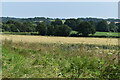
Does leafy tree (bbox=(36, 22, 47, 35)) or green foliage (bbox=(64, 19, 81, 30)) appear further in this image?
green foliage (bbox=(64, 19, 81, 30))

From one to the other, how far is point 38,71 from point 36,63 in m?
0.94

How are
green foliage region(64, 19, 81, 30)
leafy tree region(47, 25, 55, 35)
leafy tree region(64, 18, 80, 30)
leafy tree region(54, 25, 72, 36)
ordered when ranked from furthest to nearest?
1. leafy tree region(64, 18, 80, 30)
2. green foliage region(64, 19, 81, 30)
3. leafy tree region(54, 25, 72, 36)
4. leafy tree region(47, 25, 55, 35)

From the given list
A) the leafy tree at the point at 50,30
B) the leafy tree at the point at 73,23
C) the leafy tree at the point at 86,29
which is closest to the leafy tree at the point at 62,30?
the leafy tree at the point at 50,30

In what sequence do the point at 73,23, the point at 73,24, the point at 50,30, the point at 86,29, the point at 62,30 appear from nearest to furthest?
the point at 50,30, the point at 86,29, the point at 62,30, the point at 73,24, the point at 73,23

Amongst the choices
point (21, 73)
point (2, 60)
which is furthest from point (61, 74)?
point (2, 60)

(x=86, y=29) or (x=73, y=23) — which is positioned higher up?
(x=73, y=23)

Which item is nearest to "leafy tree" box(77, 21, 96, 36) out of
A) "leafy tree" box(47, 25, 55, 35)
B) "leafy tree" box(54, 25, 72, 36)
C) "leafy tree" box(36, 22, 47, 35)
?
"leafy tree" box(54, 25, 72, 36)

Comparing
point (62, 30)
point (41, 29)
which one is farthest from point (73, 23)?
point (41, 29)

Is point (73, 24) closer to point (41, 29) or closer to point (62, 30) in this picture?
point (62, 30)

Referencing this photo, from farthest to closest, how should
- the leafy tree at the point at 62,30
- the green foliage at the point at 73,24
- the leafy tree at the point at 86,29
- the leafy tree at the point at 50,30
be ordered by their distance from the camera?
the green foliage at the point at 73,24, the leafy tree at the point at 62,30, the leafy tree at the point at 50,30, the leafy tree at the point at 86,29

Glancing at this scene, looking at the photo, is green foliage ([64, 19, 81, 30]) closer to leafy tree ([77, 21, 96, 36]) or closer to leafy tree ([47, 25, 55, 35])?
leafy tree ([77, 21, 96, 36])

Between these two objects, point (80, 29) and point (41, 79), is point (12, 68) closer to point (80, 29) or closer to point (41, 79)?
point (41, 79)

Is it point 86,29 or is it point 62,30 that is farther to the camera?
point 62,30

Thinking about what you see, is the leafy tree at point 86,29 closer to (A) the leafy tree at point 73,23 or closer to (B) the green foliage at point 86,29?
(B) the green foliage at point 86,29
